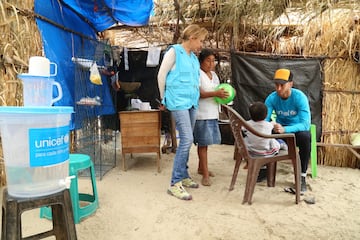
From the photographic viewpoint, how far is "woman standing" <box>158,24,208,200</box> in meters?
2.63

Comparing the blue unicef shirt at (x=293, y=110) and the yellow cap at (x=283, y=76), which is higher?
the yellow cap at (x=283, y=76)

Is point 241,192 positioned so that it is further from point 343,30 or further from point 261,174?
point 343,30

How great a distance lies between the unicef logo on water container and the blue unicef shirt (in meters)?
2.22

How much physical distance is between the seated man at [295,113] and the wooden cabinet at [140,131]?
1476 millimetres

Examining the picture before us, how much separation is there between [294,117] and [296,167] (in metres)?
0.65

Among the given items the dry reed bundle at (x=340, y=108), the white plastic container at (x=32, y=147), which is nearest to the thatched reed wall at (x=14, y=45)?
the white plastic container at (x=32, y=147)

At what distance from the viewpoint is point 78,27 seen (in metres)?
4.13

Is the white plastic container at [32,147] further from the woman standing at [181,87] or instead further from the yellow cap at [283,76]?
the yellow cap at [283,76]

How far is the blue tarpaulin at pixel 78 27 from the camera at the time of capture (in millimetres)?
3311

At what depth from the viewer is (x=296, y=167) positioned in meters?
2.59

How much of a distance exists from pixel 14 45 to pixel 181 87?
5.72 feet

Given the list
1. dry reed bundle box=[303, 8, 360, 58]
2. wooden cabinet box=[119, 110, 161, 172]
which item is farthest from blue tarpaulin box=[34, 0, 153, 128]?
dry reed bundle box=[303, 8, 360, 58]

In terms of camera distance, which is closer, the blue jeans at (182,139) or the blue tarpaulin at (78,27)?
the blue jeans at (182,139)

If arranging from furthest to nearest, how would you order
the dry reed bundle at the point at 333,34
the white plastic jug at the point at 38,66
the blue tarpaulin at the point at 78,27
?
1. the dry reed bundle at the point at 333,34
2. the blue tarpaulin at the point at 78,27
3. the white plastic jug at the point at 38,66
